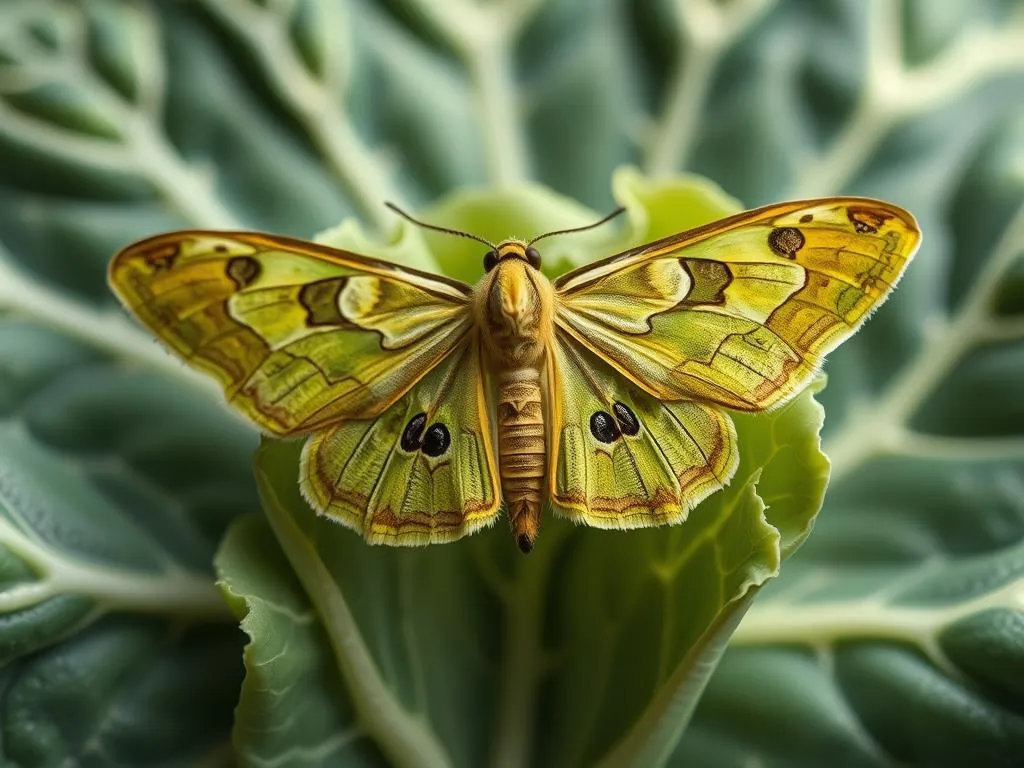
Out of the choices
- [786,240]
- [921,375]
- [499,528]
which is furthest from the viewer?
[921,375]

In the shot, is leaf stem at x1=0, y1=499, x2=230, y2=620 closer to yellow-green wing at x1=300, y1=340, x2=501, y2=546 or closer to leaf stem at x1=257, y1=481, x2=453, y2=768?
leaf stem at x1=257, y1=481, x2=453, y2=768

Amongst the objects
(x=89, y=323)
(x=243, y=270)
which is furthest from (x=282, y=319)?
(x=89, y=323)

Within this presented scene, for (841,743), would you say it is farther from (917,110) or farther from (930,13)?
(930,13)

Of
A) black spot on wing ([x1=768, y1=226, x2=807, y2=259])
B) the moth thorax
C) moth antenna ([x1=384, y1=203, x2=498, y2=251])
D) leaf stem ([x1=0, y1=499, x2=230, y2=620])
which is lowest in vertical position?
leaf stem ([x1=0, y1=499, x2=230, y2=620])

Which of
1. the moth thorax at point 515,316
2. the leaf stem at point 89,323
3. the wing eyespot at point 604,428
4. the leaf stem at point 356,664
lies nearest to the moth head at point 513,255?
the moth thorax at point 515,316

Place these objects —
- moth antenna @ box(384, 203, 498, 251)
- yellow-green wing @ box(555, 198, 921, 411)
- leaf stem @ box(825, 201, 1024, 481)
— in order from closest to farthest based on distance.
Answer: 1. yellow-green wing @ box(555, 198, 921, 411)
2. moth antenna @ box(384, 203, 498, 251)
3. leaf stem @ box(825, 201, 1024, 481)

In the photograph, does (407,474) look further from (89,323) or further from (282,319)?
(89,323)

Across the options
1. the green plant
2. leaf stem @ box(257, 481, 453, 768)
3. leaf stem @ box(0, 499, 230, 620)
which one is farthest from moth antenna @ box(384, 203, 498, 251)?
leaf stem @ box(0, 499, 230, 620)

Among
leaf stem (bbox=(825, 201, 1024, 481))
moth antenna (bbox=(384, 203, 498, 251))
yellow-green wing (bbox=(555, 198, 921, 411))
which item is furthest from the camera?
leaf stem (bbox=(825, 201, 1024, 481))
